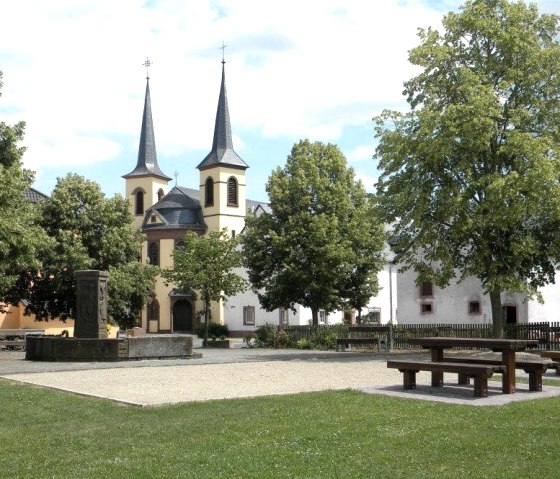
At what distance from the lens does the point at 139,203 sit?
81062 millimetres

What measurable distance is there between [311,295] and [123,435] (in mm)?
33412

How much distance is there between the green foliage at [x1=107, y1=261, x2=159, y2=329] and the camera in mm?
38031

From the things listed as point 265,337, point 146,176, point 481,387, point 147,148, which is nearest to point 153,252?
point 146,176

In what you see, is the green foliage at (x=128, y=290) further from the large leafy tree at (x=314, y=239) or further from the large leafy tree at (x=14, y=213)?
the large leafy tree at (x=14, y=213)

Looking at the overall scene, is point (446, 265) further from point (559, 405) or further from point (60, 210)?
point (60, 210)

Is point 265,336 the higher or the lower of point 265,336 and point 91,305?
the lower

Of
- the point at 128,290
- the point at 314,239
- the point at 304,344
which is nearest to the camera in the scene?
the point at 304,344

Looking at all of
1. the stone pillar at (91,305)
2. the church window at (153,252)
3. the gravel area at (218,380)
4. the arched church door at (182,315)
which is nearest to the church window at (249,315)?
the arched church door at (182,315)

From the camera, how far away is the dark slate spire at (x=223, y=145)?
7350 centimetres

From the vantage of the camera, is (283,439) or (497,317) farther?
(497,317)

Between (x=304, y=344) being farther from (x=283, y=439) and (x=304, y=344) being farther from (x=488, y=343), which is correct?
(x=283, y=439)

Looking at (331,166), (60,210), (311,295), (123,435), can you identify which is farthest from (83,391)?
(331,166)

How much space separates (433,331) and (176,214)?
4360 cm

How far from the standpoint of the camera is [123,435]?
9320mm
